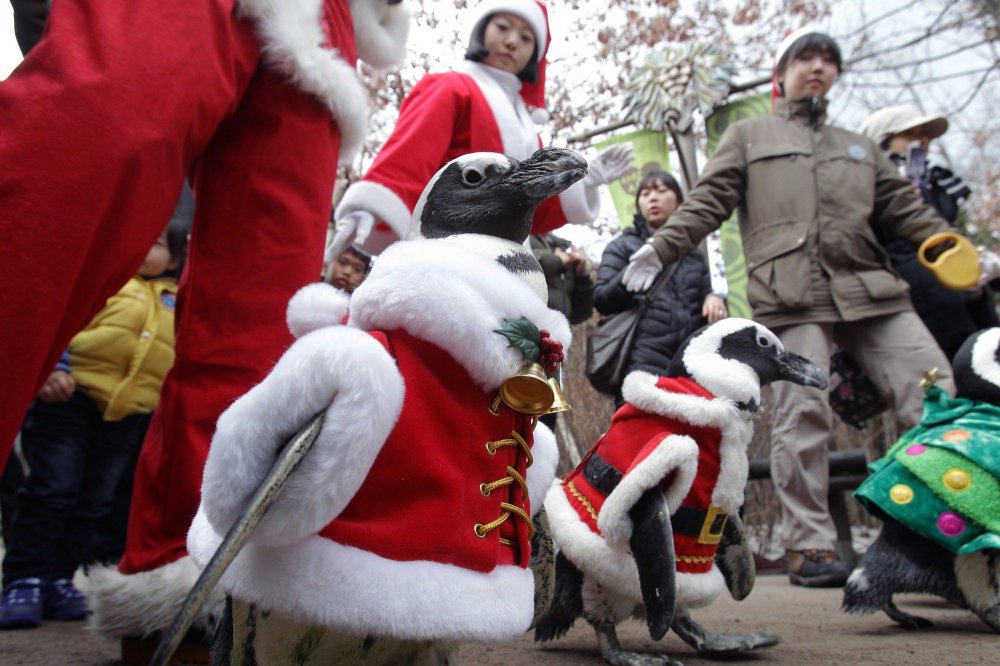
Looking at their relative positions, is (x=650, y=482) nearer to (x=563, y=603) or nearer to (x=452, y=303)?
(x=563, y=603)

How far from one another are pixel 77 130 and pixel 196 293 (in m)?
0.48

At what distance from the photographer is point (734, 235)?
6887 mm

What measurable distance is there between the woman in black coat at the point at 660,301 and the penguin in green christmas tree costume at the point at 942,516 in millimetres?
1203

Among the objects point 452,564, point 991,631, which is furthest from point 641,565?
point 991,631

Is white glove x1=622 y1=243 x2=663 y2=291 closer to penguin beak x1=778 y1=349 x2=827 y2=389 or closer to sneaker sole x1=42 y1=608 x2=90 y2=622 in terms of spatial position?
penguin beak x1=778 y1=349 x2=827 y2=389

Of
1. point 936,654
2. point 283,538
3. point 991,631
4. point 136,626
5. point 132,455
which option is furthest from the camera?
point 132,455

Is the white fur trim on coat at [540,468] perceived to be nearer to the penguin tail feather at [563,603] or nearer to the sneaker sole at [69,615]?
the penguin tail feather at [563,603]

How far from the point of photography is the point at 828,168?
3650 mm

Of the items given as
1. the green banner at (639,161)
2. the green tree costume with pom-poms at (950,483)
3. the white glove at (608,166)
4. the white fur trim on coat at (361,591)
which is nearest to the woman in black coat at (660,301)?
the white glove at (608,166)

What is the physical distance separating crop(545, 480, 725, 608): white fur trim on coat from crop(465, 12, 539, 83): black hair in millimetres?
1659

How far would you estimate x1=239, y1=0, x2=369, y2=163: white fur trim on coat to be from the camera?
6.21 ft

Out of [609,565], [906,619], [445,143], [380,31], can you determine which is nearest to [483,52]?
[445,143]

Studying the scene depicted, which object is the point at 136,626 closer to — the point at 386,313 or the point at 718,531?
the point at 386,313

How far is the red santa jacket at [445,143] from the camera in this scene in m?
2.53
